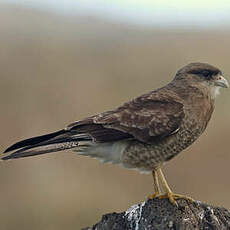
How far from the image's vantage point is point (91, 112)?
13.8m

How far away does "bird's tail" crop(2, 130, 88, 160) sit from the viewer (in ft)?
19.7

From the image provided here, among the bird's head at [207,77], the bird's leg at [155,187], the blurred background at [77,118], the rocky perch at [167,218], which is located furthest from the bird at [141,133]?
the blurred background at [77,118]

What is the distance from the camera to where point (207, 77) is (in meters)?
7.18

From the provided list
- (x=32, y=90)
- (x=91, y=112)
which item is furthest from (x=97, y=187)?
(x=32, y=90)

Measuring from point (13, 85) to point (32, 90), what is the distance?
67cm

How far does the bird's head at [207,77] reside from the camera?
7.15 m

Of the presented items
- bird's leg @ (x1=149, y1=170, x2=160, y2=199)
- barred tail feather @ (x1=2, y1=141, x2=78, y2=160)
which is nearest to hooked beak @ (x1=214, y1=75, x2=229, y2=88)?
bird's leg @ (x1=149, y1=170, x2=160, y2=199)

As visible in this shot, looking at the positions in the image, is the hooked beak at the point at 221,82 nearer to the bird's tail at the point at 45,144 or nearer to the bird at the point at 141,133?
the bird at the point at 141,133

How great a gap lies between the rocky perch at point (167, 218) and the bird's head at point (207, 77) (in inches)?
77.4

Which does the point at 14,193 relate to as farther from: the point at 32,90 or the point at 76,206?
the point at 32,90

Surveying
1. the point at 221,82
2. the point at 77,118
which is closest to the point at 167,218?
the point at 221,82

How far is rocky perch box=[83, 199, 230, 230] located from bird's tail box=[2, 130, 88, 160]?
102 centimetres

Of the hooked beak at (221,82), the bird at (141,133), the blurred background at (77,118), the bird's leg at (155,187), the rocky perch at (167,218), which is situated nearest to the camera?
the rocky perch at (167,218)

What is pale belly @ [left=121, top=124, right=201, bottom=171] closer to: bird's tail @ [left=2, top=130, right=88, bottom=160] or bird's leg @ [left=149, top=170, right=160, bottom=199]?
bird's leg @ [left=149, top=170, right=160, bottom=199]
